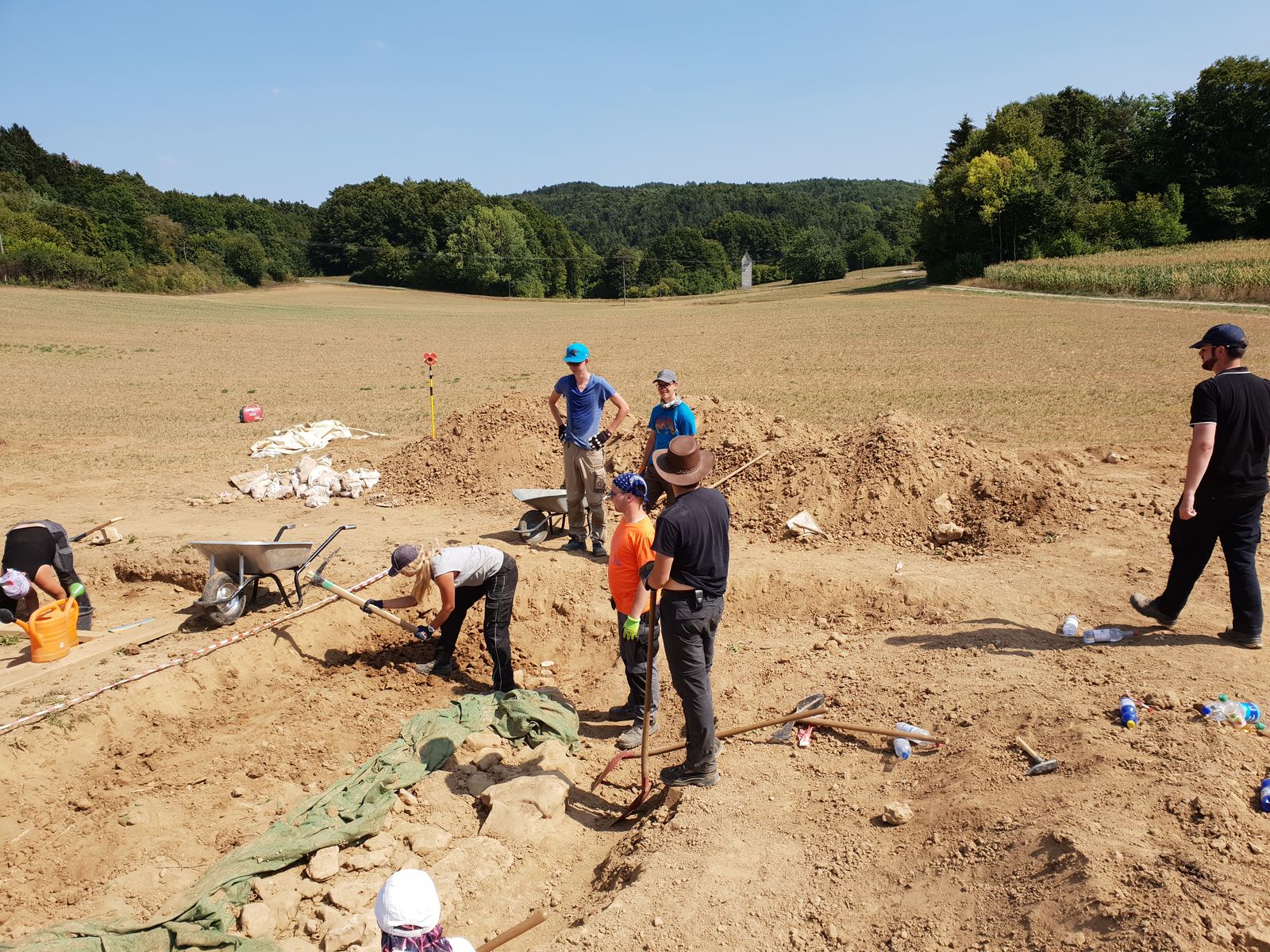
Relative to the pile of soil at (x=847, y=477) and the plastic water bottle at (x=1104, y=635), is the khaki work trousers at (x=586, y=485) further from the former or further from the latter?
the plastic water bottle at (x=1104, y=635)

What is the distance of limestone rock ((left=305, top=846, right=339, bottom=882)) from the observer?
5.20 meters

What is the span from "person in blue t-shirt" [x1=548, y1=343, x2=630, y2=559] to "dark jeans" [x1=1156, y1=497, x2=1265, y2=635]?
5111mm

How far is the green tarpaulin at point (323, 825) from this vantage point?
14.9 ft

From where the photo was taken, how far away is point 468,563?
23.2 feet

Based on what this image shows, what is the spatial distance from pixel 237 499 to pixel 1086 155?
233 ft

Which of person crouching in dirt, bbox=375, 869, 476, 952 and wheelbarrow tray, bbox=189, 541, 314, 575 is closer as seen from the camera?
person crouching in dirt, bbox=375, 869, 476, 952

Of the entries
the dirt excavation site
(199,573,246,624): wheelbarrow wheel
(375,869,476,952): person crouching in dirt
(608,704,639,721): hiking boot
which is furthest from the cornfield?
(375,869,476,952): person crouching in dirt

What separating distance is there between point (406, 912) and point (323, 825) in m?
2.85

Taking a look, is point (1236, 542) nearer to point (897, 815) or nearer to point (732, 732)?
point (897, 815)

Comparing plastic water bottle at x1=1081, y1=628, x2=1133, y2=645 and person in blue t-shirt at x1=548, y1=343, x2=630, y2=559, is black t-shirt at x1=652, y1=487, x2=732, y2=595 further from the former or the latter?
person in blue t-shirt at x1=548, y1=343, x2=630, y2=559

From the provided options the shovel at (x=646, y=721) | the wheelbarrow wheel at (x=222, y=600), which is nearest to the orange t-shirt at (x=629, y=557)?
the shovel at (x=646, y=721)

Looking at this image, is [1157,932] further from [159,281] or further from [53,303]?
[159,281]

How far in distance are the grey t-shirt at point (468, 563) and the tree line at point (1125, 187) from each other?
60137 millimetres

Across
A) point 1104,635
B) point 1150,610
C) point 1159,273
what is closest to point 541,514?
point 1104,635
